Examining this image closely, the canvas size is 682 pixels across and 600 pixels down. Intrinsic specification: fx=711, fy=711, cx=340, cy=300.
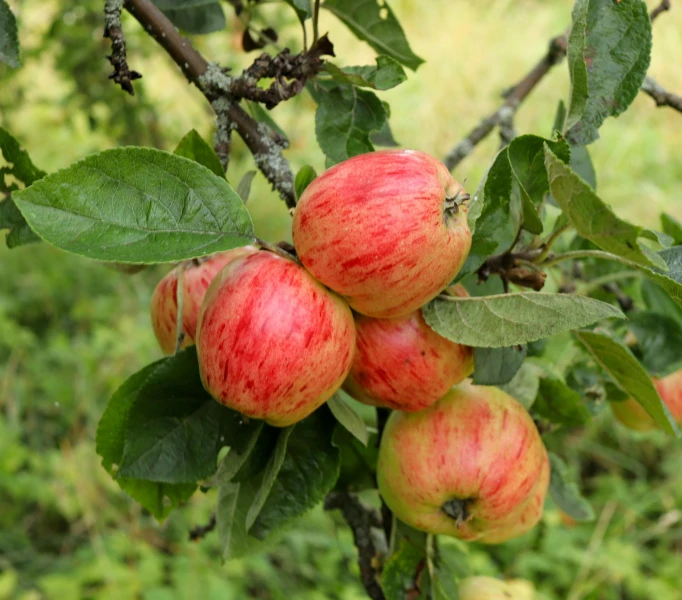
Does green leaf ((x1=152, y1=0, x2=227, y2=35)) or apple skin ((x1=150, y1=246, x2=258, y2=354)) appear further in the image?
green leaf ((x1=152, y1=0, x2=227, y2=35))

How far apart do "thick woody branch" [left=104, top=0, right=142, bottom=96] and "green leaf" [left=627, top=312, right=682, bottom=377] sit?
0.76 m

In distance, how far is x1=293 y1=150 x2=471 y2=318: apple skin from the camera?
2.08 feet

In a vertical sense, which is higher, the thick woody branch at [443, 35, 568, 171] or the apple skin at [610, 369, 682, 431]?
the thick woody branch at [443, 35, 568, 171]

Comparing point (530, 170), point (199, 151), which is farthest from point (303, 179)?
point (530, 170)

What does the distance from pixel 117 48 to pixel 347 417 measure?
476 mm

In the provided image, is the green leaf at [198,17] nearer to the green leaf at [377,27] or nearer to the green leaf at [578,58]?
the green leaf at [377,27]

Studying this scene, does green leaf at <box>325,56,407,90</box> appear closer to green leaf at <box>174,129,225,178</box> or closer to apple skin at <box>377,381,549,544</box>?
green leaf at <box>174,129,225,178</box>

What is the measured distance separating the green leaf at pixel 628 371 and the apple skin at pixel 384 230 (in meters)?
0.22

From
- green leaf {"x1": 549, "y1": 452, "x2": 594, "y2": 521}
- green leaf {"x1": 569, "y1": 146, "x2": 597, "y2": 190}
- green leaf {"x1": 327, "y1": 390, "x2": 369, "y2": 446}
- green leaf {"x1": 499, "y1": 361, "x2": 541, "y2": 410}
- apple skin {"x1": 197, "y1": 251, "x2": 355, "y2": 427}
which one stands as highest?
green leaf {"x1": 569, "y1": 146, "x2": 597, "y2": 190}

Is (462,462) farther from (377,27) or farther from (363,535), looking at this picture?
(377,27)

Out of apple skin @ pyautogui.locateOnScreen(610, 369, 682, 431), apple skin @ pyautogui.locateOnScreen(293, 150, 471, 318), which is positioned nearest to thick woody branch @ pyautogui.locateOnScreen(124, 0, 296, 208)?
apple skin @ pyautogui.locateOnScreen(293, 150, 471, 318)

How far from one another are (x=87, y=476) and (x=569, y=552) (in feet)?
5.41

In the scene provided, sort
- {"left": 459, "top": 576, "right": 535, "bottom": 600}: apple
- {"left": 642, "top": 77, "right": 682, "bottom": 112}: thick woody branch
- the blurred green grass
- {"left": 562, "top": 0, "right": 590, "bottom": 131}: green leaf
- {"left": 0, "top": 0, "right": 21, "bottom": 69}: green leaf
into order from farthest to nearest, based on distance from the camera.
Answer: the blurred green grass
{"left": 642, "top": 77, "right": 682, "bottom": 112}: thick woody branch
{"left": 459, "top": 576, "right": 535, "bottom": 600}: apple
{"left": 0, "top": 0, "right": 21, "bottom": 69}: green leaf
{"left": 562, "top": 0, "right": 590, "bottom": 131}: green leaf

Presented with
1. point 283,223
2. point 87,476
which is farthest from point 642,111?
point 87,476
